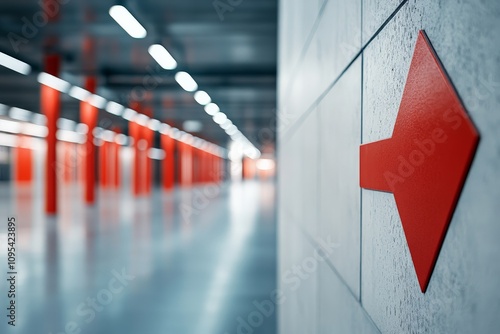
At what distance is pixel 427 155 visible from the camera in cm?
132

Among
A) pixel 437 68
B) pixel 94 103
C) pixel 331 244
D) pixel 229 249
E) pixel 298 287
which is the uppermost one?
pixel 94 103

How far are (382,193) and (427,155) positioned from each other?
481 mm

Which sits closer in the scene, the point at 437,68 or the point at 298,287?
the point at 437,68

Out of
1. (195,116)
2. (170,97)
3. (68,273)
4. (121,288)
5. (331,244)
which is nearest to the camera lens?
(331,244)

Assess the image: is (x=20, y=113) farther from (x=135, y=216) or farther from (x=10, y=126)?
(x=135, y=216)

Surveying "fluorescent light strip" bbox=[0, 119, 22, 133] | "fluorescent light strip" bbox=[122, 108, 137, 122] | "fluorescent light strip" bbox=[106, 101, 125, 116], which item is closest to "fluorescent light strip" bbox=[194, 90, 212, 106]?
"fluorescent light strip" bbox=[106, 101, 125, 116]

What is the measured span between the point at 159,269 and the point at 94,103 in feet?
63.2

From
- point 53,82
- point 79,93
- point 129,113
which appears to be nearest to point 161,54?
point 53,82

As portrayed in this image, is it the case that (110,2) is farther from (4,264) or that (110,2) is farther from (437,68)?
(437,68)

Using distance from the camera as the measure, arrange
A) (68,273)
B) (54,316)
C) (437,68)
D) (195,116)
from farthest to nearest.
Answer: (195,116)
(68,273)
(54,316)
(437,68)

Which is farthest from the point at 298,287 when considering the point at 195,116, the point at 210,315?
the point at 195,116

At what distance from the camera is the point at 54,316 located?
6.35m

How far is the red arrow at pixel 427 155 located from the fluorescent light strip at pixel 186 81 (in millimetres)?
17414

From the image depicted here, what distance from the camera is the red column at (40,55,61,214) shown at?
18.8m
